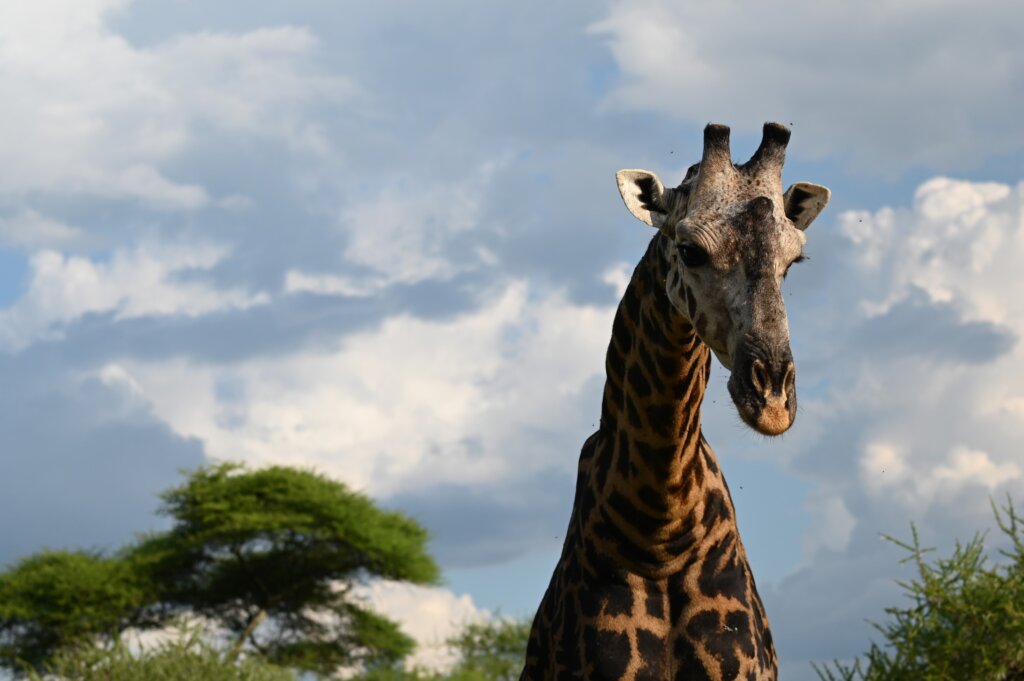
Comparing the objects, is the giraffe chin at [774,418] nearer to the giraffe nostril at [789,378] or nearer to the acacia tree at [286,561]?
the giraffe nostril at [789,378]

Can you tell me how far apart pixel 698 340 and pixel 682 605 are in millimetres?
1171

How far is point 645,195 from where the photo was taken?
6348 mm

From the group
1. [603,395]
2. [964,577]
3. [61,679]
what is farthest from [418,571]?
[603,395]

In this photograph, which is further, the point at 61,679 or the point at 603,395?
the point at 61,679

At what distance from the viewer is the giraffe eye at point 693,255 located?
5.72 metres

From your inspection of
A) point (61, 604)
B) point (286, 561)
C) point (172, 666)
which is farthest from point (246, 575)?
point (172, 666)

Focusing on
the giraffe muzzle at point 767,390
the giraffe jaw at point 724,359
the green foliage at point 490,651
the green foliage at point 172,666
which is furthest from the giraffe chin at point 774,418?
the green foliage at point 490,651

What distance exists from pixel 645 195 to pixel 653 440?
1.06 metres

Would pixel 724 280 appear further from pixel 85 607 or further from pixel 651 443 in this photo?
pixel 85 607

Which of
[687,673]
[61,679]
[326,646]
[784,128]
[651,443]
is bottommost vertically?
[687,673]

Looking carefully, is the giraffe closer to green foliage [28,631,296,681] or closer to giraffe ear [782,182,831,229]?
giraffe ear [782,182,831,229]

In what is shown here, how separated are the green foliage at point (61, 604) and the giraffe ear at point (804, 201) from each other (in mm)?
29868

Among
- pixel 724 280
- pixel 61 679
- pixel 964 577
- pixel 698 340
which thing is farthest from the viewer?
pixel 61 679

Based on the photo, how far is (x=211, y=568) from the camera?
35.2 metres
